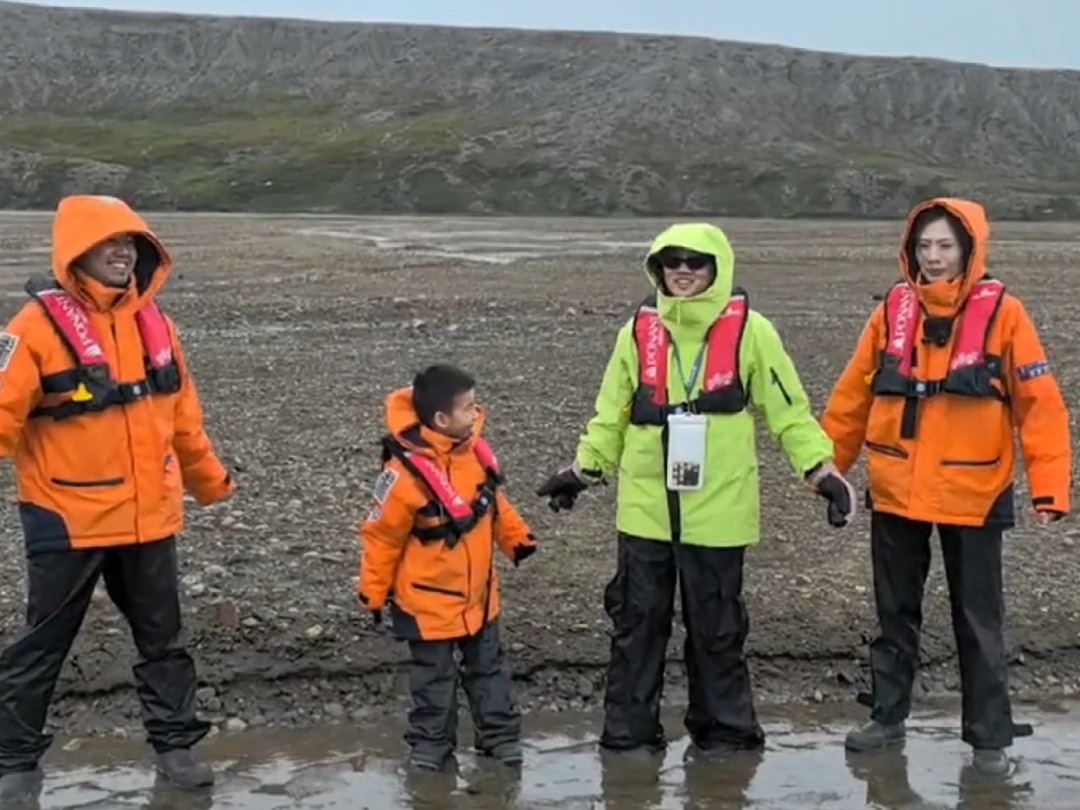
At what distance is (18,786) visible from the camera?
518 centimetres

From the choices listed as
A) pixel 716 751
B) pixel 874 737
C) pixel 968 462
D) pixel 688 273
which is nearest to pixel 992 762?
pixel 874 737

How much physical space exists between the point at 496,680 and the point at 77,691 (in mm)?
1813

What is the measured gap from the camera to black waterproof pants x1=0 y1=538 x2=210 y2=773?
198 inches

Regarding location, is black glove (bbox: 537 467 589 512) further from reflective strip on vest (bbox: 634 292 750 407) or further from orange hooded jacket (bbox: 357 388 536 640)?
reflective strip on vest (bbox: 634 292 750 407)

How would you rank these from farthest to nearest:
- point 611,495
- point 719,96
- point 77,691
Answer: point 719,96 → point 611,495 → point 77,691

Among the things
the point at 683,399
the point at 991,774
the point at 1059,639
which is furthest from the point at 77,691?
the point at 1059,639

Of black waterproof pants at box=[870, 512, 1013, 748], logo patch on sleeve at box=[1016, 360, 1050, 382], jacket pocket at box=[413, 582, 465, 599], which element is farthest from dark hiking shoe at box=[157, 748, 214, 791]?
logo patch on sleeve at box=[1016, 360, 1050, 382]

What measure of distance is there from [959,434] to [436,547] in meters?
1.82

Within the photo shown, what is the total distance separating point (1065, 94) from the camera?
101 meters

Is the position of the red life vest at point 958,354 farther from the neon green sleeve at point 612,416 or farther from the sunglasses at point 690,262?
the neon green sleeve at point 612,416

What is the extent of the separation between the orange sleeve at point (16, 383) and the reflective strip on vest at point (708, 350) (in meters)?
2.01

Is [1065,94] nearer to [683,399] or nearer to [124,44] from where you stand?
[124,44]

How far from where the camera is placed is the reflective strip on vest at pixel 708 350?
5.38m

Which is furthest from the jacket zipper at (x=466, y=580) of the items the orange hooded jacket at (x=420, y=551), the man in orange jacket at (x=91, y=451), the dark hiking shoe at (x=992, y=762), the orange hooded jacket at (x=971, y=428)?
the dark hiking shoe at (x=992, y=762)
